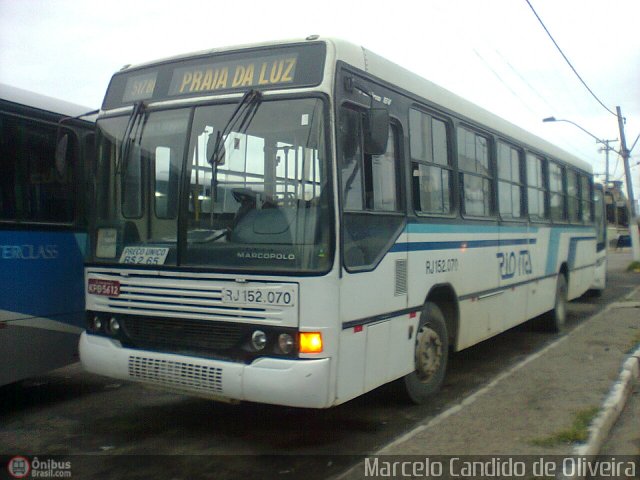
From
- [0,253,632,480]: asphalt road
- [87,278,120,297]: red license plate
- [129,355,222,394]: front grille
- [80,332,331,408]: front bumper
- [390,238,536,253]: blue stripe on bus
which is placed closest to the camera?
[80,332,331,408]: front bumper

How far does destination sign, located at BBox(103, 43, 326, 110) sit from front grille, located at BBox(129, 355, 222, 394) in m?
2.09

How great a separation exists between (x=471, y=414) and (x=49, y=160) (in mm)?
4541

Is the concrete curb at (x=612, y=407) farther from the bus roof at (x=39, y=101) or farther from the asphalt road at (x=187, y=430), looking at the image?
the bus roof at (x=39, y=101)

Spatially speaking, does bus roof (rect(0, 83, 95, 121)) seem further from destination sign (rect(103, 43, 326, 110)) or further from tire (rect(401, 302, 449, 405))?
tire (rect(401, 302, 449, 405))

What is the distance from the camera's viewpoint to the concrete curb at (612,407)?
16.0 ft

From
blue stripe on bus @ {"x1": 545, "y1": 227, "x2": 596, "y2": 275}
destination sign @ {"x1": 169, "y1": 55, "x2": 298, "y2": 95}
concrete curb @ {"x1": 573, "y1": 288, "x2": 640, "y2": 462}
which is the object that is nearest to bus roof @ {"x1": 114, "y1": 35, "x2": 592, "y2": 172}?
destination sign @ {"x1": 169, "y1": 55, "x2": 298, "y2": 95}

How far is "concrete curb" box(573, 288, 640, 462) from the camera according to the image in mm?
4862

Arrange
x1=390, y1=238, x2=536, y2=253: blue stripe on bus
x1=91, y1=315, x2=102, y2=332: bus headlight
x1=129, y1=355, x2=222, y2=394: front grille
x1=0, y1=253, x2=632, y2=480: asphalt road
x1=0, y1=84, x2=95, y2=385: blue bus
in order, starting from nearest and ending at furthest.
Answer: x1=129, y1=355, x2=222, y2=394: front grille → x1=0, y1=253, x2=632, y2=480: asphalt road → x1=91, y1=315, x2=102, y2=332: bus headlight → x1=390, y1=238, x2=536, y2=253: blue stripe on bus → x1=0, y1=84, x2=95, y2=385: blue bus

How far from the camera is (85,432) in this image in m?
5.89

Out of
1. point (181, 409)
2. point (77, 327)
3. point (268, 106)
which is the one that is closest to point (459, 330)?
point (181, 409)

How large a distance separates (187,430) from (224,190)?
7.28 feet

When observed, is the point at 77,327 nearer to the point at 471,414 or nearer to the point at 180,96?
the point at 180,96

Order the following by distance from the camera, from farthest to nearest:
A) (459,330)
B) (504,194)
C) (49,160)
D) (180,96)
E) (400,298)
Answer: (504,194) < (459,330) < (49,160) < (400,298) < (180,96)

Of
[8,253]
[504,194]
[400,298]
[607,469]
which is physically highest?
[504,194]
